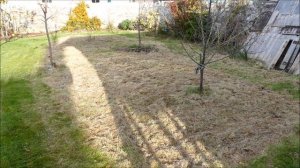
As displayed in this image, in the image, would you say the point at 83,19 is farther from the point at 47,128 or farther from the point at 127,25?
the point at 47,128

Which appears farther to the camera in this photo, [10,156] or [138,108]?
[138,108]

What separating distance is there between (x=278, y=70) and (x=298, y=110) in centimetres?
294

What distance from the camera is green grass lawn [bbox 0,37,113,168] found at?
4574 millimetres

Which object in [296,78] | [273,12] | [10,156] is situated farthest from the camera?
[273,12]

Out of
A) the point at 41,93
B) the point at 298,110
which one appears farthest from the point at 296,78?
the point at 41,93

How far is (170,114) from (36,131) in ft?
7.42

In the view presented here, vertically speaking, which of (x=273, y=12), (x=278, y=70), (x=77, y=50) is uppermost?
(x=273, y=12)

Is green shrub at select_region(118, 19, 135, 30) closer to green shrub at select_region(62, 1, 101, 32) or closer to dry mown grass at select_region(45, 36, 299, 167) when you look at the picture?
green shrub at select_region(62, 1, 101, 32)

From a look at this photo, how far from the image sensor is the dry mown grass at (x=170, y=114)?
15.3 feet

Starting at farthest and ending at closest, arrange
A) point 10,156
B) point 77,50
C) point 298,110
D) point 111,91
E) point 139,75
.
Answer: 1. point 77,50
2. point 139,75
3. point 111,91
4. point 298,110
5. point 10,156

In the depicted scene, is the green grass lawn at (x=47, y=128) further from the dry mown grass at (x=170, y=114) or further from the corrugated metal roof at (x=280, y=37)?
the corrugated metal roof at (x=280, y=37)

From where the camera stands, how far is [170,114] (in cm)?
587

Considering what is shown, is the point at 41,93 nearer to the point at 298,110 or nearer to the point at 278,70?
the point at 298,110

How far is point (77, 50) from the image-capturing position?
12.3m
